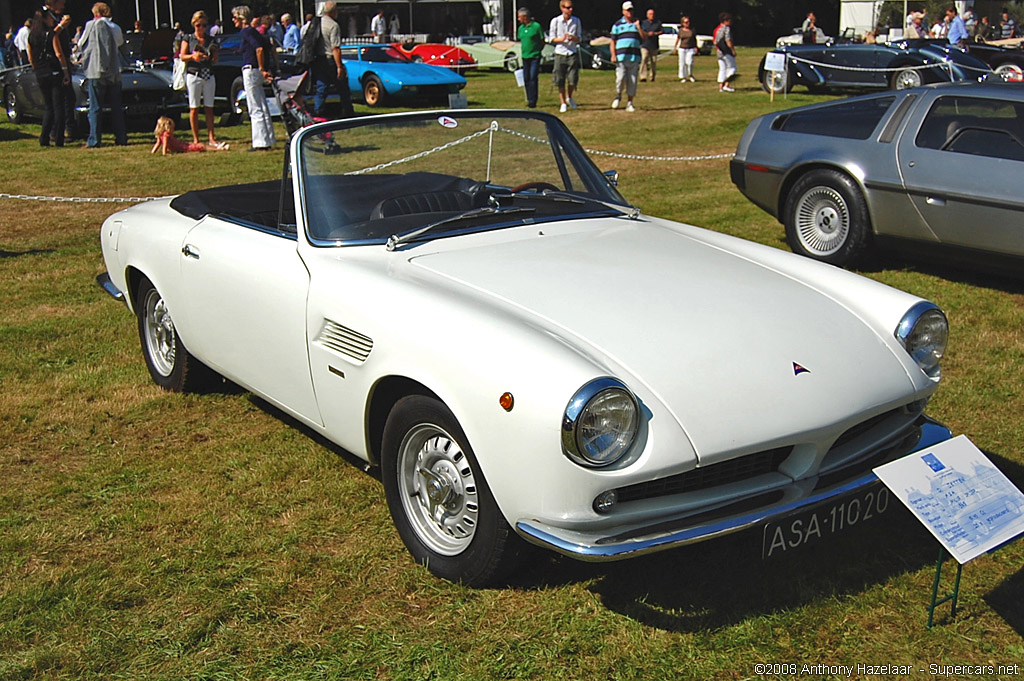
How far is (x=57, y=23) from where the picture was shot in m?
13.4

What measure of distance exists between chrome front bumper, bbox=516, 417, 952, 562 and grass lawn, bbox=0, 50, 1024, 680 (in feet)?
1.23

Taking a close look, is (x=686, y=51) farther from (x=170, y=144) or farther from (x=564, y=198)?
(x=564, y=198)

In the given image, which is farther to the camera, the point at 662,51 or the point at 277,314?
the point at 662,51

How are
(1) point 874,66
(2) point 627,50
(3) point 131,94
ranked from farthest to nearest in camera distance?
(1) point 874,66 → (2) point 627,50 → (3) point 131,94

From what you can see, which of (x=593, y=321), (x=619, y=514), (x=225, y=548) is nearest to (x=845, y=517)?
(x=619, y=514)

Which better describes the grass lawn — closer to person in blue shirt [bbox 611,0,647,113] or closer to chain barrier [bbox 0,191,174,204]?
chain barrier [bbox 0,191,174,204]

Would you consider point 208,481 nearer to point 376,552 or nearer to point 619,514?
point 376,552

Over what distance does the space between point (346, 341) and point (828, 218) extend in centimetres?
504

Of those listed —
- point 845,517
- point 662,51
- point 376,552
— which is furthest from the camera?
point 662,51

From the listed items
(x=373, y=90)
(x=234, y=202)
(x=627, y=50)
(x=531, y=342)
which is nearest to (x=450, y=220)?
(x=531, y=342)

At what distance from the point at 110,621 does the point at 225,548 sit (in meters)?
0.53

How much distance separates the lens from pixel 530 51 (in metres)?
16.9

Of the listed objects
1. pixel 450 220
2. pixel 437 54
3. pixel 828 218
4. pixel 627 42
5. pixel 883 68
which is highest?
pixel 437 54

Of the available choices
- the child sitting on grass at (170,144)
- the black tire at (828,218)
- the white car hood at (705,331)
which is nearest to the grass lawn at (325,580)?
the white car hood at (705,331)
